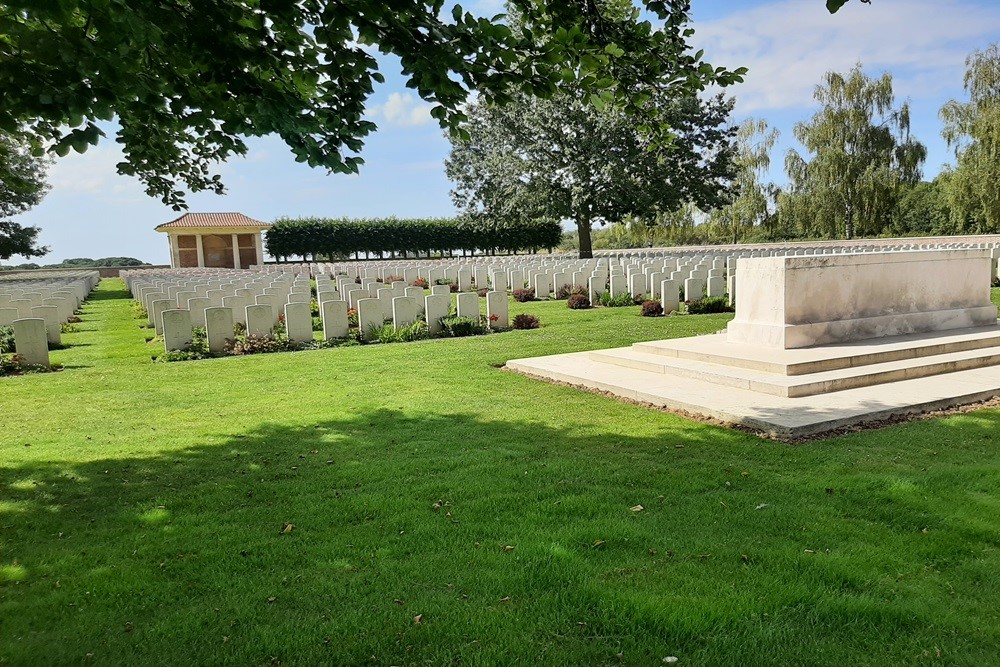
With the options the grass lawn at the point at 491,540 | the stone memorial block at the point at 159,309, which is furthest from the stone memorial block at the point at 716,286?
the stone memorial block at the point at 159,309

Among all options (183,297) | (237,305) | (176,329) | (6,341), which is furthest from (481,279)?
(6,341)

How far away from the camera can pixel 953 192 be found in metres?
28.2

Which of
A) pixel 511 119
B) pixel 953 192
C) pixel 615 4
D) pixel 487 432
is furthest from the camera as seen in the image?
pixel 511 119

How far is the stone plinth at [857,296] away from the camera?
27.6 feet

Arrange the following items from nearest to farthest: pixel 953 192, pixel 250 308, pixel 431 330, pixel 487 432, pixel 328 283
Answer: pixel 487 432
pixel 250 308
pixel 431 330
pixel 328 283
pixel 953 192

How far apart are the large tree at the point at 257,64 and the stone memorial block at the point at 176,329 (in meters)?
6.55

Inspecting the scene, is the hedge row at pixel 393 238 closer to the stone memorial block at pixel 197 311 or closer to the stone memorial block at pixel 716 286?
the stone memorial block at pixel 716 286

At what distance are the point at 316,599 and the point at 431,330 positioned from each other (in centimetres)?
992

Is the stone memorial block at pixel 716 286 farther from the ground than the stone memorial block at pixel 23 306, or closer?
closer

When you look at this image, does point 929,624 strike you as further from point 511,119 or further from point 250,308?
point 511,119

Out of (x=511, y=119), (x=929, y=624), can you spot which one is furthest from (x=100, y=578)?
(x=511, y=119)

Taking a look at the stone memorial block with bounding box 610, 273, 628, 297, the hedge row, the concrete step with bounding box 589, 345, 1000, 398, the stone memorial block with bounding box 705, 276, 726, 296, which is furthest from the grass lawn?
the hedge row

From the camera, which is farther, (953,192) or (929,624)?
(953,192)

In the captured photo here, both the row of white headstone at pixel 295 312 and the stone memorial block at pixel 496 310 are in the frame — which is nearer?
the row of white headstone at pixel 295 312
